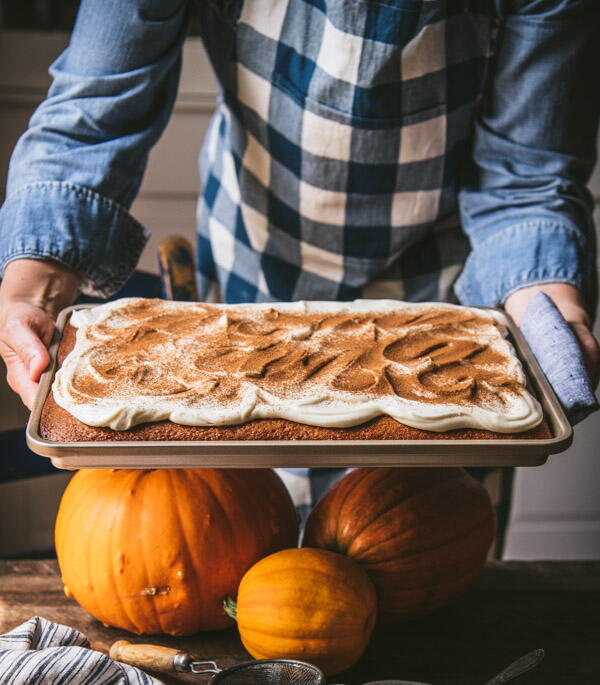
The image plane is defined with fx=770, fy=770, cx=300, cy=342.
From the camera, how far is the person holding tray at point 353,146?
108 centimetres

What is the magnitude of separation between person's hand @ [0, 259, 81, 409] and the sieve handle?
0.28m

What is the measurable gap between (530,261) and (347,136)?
0.35m

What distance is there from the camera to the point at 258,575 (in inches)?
31.3

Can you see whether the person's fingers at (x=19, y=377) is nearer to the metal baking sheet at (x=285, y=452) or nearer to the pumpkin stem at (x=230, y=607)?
the metal baking sheet at (x=285, y=452)

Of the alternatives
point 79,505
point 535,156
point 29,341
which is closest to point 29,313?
point 29,341

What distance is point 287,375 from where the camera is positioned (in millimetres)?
835

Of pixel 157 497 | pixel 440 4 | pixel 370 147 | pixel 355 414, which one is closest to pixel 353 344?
pixel 355 414

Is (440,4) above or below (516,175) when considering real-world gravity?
above

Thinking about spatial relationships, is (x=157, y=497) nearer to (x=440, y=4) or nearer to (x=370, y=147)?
(x=370, y=147)

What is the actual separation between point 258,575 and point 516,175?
2.60ft

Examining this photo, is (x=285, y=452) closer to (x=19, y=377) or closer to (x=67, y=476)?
(x=19, y=377)

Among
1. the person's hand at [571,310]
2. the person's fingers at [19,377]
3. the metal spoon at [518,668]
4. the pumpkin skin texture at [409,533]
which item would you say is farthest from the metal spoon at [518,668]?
the person's fingers at [19,377]

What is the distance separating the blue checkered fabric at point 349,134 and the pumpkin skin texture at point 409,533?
55 cm

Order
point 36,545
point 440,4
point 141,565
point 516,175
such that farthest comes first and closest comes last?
point 36,545 → point 516,175 → point 440,4 → point 141,565
